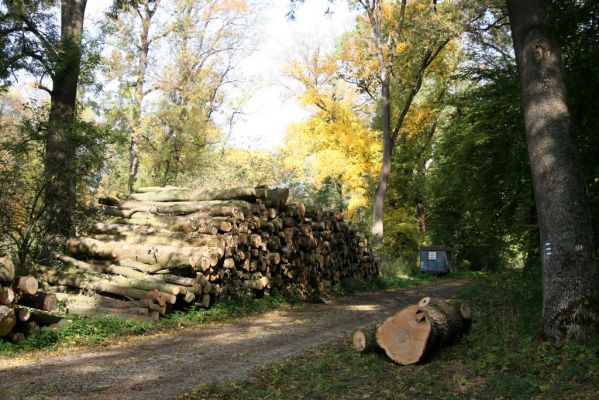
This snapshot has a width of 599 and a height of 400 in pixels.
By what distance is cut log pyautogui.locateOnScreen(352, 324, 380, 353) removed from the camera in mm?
6993

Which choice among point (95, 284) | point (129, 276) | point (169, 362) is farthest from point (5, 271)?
point (169, 362)

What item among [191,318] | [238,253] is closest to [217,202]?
[238,253]

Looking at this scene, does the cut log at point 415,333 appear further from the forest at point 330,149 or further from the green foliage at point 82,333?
the green foliage at point 82,333

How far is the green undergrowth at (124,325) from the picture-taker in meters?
7.77

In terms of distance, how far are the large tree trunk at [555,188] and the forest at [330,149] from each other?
19 millimetres

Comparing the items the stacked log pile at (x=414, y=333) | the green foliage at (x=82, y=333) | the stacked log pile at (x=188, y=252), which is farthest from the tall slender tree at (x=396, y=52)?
the stacked log pile at (x=414, y=333)

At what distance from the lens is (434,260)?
2967 centimetres

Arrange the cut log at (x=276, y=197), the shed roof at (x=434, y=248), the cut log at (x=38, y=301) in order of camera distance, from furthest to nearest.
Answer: the shed roof at (x=434, y=248), the cut log at (x=276, y=197), the cut log at (x=38, y=301)

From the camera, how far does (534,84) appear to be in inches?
273

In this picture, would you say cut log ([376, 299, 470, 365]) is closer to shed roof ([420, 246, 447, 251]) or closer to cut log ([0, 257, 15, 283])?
cut log ([0, 257, 15, 283])

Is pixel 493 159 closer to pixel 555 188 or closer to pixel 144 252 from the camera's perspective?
pixel 555 188

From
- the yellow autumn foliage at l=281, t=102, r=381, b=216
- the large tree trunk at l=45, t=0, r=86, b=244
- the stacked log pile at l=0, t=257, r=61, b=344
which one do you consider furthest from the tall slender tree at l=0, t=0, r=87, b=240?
the yellow autumn foliage at l=281, t=102, r=381, b=216

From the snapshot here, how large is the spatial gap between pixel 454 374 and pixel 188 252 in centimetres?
701

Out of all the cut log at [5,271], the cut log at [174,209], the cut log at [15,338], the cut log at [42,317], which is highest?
the cut log at [174,209]
